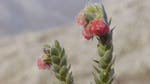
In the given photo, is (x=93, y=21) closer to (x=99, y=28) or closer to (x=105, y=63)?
(x=99, y=28)

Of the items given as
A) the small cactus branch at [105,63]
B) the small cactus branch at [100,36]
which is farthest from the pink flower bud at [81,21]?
the small cactus branch at [105,63]

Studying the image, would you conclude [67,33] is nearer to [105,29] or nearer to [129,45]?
[129,45]

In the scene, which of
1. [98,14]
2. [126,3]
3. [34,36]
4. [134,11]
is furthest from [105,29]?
[34,36]

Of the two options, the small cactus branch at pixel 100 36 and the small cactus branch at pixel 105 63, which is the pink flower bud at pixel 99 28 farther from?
the small cactus branch at pixel 105 63

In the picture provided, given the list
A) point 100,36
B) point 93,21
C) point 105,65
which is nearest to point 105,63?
point 105,65

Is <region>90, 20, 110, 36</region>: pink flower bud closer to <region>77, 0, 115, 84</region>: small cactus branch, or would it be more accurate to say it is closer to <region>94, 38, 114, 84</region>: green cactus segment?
<region>77, 0, 115, 84</region>: small cactus branch
